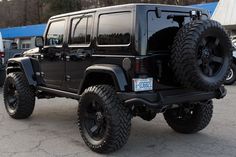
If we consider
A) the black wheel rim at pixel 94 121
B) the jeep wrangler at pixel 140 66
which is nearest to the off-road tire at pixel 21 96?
the jeep wrangler at pixel 140 66

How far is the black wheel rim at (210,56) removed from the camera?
484 centimetres

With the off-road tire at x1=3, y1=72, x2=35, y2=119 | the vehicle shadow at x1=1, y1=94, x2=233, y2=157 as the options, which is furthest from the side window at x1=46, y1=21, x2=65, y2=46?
the vehicle shadow at x1=1, y1=94, x2=233, y2=157

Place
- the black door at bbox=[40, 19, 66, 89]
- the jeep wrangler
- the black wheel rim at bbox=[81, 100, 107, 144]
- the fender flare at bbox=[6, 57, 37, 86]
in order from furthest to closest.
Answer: the fender flare at bbox=[6, 57, 37, 86]
the black door at bbox=[40, 19, 66, 89]
the black wheel rim at bbox=[81, 100, 107, 144]
the jeep wrangler

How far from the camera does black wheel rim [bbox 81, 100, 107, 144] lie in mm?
5069

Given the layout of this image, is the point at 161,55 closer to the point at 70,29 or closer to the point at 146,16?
the point at 146,16

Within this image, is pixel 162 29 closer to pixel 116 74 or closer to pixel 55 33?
pixel 116 74

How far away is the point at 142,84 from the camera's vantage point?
186 inches

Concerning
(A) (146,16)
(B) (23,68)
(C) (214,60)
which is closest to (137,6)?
(A) (146,16)

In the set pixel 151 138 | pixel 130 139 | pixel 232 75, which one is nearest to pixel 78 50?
pixel 130 139

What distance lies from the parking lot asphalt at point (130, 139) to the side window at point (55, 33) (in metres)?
1.53

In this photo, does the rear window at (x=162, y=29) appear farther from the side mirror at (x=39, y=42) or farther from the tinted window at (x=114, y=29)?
the side mirror at (x=39, y=42)

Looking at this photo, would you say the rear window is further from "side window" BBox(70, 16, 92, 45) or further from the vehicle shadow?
the vehicle shadow

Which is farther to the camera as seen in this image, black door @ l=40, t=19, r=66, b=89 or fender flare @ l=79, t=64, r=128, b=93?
black door @ l=40, t=19, r=66, b=89

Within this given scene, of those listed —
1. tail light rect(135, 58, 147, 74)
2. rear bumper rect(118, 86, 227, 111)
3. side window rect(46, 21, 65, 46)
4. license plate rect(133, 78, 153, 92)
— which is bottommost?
rear bumper rect(118, 86, 227, 111)
